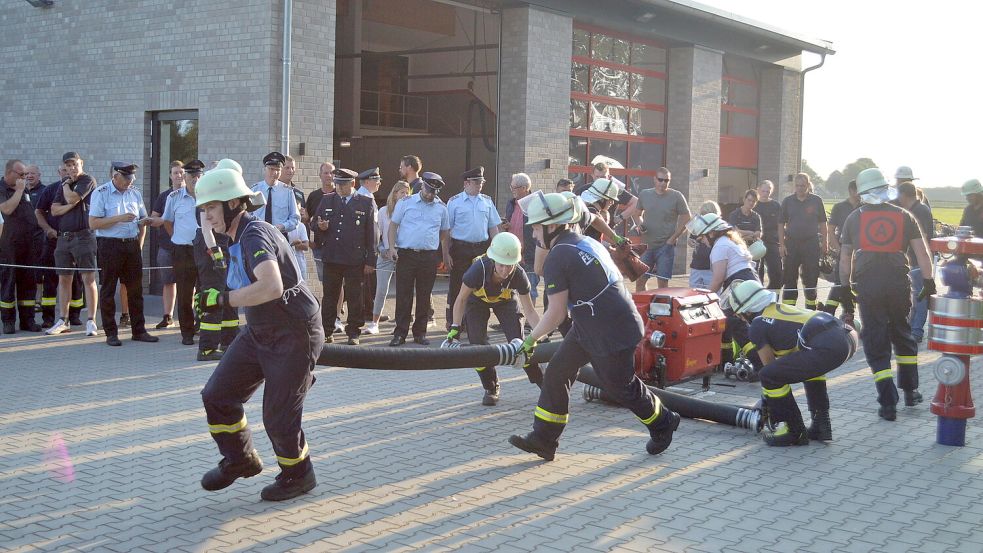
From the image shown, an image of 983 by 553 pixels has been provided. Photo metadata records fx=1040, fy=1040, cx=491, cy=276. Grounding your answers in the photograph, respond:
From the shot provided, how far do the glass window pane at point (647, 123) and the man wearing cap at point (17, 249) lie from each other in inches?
468

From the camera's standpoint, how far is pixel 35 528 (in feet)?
16.5

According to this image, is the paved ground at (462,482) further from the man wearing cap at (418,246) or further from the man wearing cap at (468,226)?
the man wearing cap at (468,226)

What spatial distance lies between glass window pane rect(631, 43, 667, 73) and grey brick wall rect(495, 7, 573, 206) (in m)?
3.00

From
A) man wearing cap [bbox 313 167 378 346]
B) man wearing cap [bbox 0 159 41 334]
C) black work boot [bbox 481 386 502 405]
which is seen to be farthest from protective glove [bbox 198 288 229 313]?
man wearing cap [bbox 0 159 41 334]

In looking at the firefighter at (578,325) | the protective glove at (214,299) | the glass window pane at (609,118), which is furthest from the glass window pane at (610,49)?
the protective glove at (214,299)

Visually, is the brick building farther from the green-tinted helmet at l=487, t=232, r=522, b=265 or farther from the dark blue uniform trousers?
the dark blue uniform trousers

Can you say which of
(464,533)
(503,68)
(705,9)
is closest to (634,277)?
(464,533)

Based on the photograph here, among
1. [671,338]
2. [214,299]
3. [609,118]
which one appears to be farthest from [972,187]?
[214,299]

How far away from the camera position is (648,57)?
67.6 feet

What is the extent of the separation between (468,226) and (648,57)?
1032 cm

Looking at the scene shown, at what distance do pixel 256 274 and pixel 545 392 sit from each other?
211cm

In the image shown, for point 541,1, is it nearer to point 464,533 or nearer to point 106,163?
point 106,163

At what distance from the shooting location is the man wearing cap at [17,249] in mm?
11602

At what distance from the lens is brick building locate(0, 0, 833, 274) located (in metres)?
13.6
